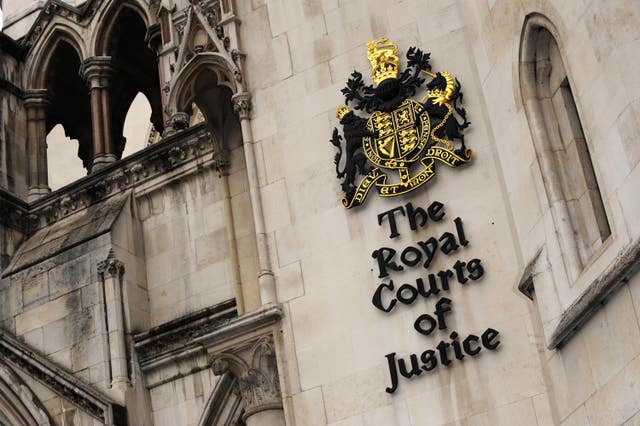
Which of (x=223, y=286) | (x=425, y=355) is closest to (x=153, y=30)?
(x=223, y=286)

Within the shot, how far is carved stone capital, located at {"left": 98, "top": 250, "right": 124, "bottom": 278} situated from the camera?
17.3 metres

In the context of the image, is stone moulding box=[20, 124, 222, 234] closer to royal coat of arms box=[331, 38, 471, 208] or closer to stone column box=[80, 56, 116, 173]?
stone column box=[80, 56, 116, 173]

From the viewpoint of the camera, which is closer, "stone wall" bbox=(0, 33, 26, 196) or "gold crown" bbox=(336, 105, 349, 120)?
"gold crown" bbox=(336, 105, 349, 120)

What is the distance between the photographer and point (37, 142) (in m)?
21.2

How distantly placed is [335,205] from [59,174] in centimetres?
1430

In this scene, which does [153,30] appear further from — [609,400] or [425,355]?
[609,400]

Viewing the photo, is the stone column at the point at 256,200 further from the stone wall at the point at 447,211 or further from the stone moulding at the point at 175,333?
the stone moulding at the point at 175,333

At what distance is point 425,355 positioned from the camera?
12.6 m

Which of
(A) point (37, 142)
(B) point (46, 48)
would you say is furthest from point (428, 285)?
(B) point (46, 48)

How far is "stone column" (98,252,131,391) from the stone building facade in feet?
0.11

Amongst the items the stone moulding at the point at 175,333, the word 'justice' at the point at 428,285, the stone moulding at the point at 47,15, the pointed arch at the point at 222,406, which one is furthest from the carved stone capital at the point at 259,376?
the stone moulding at the point at 47,15

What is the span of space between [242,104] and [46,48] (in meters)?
8.12

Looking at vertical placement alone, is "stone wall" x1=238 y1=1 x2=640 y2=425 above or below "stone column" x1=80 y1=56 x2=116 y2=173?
below

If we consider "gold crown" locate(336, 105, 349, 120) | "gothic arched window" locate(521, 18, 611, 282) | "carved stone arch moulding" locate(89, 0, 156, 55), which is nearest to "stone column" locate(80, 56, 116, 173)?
"carved stone arch moulding" locate(89, 0, 156, 55)
